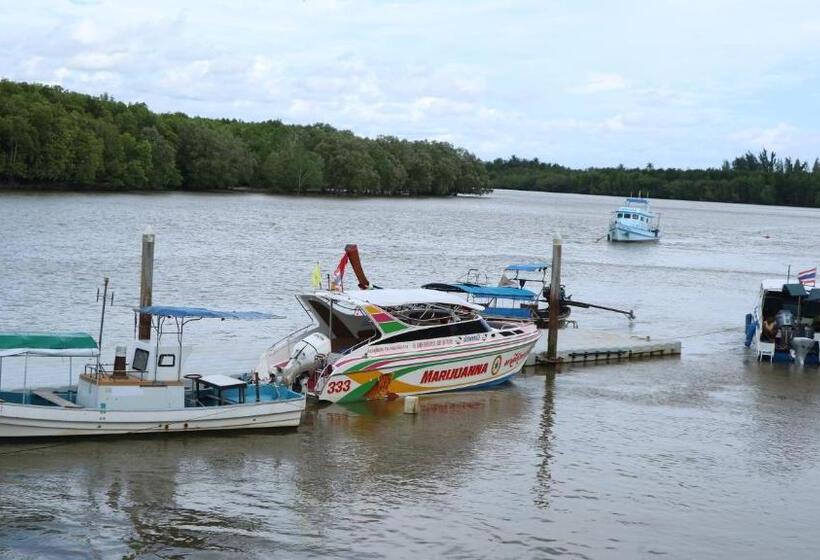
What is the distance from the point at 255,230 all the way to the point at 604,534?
75.0 metres

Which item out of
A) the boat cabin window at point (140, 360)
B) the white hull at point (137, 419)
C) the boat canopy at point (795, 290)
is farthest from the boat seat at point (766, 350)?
the boat cabin window at point (140, 360)

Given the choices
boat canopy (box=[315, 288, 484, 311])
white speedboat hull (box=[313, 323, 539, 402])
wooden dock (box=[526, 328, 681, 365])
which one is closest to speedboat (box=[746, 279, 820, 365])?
wooden dock (box=[526, 328, 681, 365])

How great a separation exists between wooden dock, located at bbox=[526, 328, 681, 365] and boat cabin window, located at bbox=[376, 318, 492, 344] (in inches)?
155

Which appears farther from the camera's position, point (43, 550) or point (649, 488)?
point (649, 488)

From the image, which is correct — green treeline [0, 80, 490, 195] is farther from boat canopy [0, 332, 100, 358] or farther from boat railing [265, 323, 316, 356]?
boat canopy [0, 332, 100, 358]

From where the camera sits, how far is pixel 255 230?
3573 inches

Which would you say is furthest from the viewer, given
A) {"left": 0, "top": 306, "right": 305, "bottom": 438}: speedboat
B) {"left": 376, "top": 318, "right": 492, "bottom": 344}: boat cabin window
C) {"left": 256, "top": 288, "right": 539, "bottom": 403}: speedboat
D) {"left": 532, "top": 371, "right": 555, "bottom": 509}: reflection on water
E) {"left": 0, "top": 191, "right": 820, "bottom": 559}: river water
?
{"left": 376, "top": 318, "right": 492, "bottom": 344}: boat cabin window

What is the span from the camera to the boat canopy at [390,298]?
27.0 metres

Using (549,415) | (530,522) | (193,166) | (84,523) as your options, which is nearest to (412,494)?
(530,522)

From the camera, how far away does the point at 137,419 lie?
2122 centimetres

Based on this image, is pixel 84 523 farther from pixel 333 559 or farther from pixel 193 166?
pixel 193 166

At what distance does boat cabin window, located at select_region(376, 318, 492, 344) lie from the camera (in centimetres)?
2675

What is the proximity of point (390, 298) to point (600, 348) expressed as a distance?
9572mm

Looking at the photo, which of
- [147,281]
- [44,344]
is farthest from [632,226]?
[44,344]
